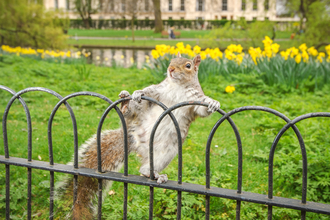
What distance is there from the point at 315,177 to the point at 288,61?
3637 mm

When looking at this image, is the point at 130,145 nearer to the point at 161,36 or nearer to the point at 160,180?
the point at 160,180

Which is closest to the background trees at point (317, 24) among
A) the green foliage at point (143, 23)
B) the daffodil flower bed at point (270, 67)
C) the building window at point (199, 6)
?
the daffodil flower bed at point (270, 67)

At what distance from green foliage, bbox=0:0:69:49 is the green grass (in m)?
5.96

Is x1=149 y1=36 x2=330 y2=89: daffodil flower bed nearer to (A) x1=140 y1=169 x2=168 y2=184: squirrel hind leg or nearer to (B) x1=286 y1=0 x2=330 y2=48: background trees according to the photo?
(A) x1=140 y1=169 x2=168 y2=184: squirrel hind leg

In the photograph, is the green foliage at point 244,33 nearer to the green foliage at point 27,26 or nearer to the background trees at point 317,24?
the background trees at point 317,24

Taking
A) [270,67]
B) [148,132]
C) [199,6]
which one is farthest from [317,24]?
[199,6]

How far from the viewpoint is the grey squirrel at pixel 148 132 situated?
5.90 feet

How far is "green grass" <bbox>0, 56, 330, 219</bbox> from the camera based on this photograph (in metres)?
2.42

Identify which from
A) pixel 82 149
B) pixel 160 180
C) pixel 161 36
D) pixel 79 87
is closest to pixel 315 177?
pixel 160 180

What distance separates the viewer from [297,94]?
567cm

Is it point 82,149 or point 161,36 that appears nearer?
point 82,149

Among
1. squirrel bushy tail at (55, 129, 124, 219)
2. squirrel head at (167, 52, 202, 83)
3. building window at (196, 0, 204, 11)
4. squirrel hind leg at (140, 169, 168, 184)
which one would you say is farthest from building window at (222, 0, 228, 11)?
squirrel hind leg at (140, 169, 168, 184)

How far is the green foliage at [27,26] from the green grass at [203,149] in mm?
5960

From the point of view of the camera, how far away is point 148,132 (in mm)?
1824
